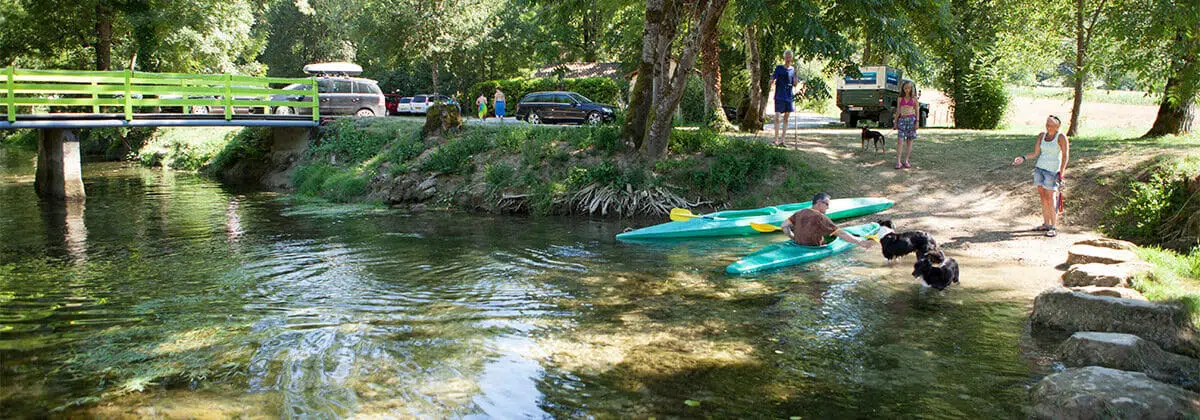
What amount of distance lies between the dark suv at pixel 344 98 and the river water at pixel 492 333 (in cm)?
1252

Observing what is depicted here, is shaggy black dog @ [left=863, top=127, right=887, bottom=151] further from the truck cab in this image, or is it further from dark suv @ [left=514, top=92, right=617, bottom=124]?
dark suv @ [left=514, top=92, right=617, bottom=124]

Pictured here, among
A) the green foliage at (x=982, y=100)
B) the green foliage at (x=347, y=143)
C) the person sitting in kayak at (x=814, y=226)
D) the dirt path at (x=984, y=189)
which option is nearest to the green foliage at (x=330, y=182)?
the green foliage at (x=347, y=143)

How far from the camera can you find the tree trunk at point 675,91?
15.6 m

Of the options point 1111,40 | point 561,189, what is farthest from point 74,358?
point 1111,40

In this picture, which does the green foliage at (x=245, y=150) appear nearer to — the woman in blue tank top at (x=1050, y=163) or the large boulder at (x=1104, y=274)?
the woman in blue tank top at (x=1050, y=163)

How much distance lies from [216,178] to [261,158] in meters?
1.44

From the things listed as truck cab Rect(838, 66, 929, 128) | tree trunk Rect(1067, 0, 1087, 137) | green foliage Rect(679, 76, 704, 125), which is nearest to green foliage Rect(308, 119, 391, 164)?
green foliage Rect(679, 76, 704, 125)

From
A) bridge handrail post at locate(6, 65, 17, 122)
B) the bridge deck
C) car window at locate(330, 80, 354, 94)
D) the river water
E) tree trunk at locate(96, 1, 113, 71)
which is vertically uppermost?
tree trunk at locate(96, 1, 113, 71)

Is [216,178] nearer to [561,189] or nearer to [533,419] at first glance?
[561,189]

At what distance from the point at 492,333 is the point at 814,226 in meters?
4.75

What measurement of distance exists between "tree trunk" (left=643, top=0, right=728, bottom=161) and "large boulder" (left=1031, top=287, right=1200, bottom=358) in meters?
8.77

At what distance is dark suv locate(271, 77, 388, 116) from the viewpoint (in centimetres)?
2517

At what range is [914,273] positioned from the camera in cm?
948

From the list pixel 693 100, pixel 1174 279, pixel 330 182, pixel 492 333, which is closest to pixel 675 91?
pixel 330 182
